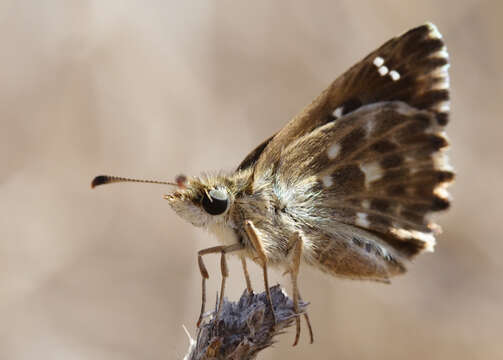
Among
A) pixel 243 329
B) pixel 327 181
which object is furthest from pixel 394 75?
pixel 243 329

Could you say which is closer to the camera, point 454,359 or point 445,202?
point 445,202

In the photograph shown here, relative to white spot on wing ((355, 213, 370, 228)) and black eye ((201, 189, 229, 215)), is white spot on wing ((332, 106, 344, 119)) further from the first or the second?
black eye ((201, 189, 229, 215))

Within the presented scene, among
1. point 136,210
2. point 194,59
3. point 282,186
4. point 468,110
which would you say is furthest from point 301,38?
point 282,186

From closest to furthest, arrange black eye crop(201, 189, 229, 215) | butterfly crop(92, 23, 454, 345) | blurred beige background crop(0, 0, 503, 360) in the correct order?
black eye crop(201, 189, 229, 215)
butterfly crop(92, 23, 454, 345)
blurred beige background crop(0, 0, 503, 360)

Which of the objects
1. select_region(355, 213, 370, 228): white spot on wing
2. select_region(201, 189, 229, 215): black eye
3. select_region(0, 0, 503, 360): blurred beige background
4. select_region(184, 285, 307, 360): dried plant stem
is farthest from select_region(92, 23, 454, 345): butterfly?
select_region(0, 0, 503, 360): blurred beige background

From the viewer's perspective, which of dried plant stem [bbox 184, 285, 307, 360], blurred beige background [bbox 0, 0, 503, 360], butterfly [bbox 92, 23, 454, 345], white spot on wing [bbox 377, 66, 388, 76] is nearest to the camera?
dried plant stem [bbox 184, 285, 307, 360]

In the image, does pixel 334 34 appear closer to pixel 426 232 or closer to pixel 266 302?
pixel 426 232

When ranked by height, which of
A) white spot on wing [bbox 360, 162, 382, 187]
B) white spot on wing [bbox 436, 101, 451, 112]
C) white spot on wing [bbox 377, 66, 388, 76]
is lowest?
white spot on wing [bbox 360, 162, 382, 187]

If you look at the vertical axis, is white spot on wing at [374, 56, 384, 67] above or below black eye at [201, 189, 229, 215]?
above
